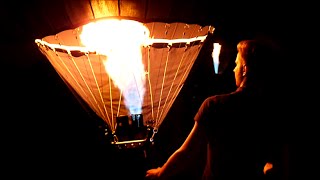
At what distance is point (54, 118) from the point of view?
14.7ft

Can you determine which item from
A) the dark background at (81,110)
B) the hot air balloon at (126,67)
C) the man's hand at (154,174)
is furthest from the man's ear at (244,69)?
the man's hand at (154,174)

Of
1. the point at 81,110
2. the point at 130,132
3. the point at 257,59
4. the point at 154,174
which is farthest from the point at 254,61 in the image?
the point at 81,110

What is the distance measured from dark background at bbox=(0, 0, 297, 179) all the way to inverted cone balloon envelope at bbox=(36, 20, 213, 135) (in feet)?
0.91

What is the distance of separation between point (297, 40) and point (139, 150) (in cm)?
249

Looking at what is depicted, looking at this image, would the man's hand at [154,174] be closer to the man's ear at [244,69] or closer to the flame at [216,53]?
the man's ear at [244,69]

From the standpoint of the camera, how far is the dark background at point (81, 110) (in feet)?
10.8

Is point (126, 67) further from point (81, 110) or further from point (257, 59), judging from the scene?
point (81, 110)

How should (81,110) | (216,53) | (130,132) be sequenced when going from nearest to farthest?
(130,132) < (216,53) < (81,110)

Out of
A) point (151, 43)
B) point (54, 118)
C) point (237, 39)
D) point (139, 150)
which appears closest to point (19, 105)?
point (54, 118)

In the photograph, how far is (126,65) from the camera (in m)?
2.91

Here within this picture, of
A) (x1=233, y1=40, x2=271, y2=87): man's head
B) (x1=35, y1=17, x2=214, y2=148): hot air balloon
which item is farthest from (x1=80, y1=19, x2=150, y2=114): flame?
(x1=233, y1=40, x2=271, y2=87): man's head

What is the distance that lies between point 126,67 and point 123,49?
21 cm

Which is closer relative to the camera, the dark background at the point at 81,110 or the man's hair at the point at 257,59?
the man's hair at the point at 257,59

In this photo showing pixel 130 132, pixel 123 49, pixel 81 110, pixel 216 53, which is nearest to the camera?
pixel 123 49
